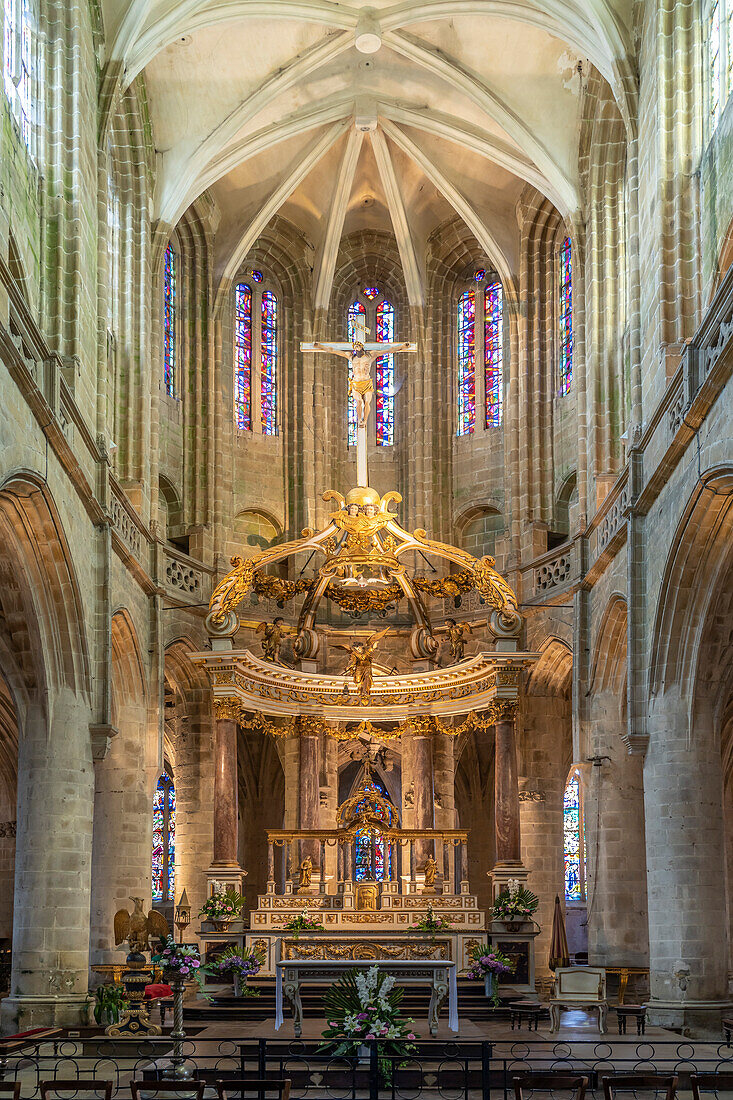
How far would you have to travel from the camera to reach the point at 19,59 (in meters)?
19.0

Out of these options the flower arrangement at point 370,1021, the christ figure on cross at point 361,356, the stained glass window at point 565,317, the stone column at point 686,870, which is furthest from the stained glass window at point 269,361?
the flower arrangement at point 370,1021

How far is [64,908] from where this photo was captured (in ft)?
61.6

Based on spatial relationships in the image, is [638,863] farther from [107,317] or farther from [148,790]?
[107,317]

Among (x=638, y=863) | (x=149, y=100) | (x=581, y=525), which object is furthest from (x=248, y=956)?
(x=149, y=100)

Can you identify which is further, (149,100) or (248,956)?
(149,100)

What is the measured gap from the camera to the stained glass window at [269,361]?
31734 mm

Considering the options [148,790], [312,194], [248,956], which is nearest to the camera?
[248,956]

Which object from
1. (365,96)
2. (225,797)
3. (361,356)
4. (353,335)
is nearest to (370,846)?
(225,797)

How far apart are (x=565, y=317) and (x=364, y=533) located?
7.45m

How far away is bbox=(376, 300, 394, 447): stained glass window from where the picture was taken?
32.3m

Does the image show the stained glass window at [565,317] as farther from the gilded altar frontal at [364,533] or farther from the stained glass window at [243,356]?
the stained glass window at [243,356]

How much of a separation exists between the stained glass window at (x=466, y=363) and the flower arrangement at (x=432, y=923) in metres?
11.3

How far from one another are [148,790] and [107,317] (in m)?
7.63

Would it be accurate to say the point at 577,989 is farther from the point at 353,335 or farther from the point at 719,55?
the point at 353,335
